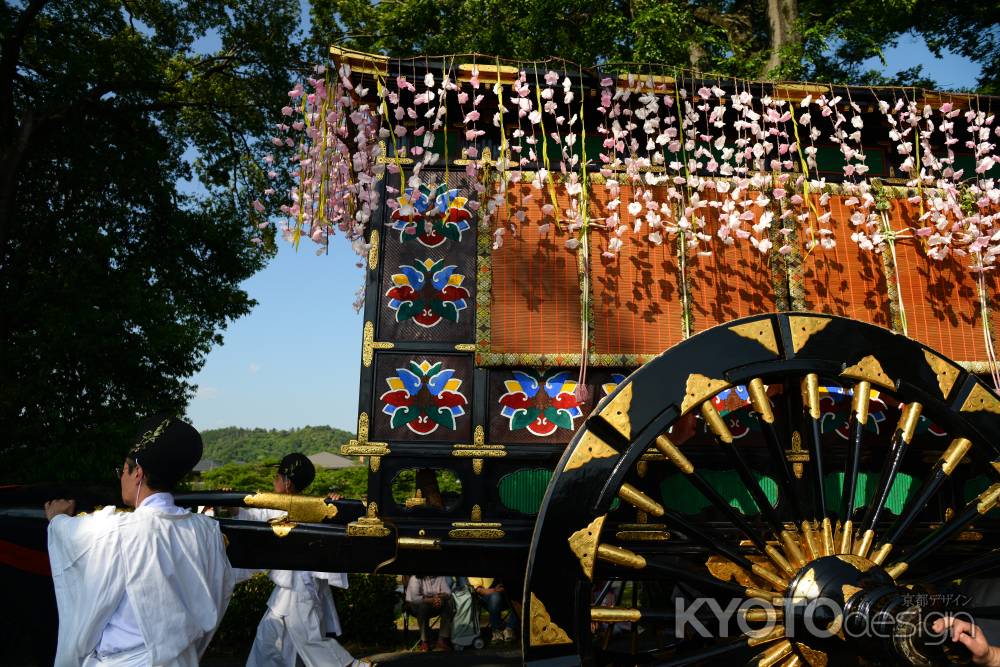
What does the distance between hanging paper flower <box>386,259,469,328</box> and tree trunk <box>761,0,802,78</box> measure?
10378mm

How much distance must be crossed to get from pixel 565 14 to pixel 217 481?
1547 centimetres

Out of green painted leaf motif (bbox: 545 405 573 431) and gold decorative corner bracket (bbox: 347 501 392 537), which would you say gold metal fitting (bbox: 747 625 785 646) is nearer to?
green painted leaf motif (bbox: 545 405 573 431)

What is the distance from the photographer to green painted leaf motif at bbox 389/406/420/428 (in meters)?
3.78

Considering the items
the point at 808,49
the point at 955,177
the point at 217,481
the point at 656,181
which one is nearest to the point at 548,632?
the point at 656,181

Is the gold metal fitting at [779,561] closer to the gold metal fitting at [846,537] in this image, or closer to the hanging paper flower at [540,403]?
the gold metal fitting at [846,537]

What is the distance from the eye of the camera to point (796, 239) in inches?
172

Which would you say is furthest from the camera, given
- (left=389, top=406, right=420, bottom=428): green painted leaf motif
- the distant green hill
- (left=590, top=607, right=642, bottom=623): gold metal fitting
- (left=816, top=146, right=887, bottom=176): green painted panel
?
the distant green hill

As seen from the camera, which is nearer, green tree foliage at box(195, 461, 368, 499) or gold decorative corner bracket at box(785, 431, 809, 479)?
gold decorative corner bracket at box(785, 431, 809, 479)

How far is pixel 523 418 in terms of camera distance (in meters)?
3.85

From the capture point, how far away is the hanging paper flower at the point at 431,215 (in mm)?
4004

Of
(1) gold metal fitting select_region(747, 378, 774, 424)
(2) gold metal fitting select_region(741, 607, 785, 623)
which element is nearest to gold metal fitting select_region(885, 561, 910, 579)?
(2) gold metal fitting select_region(741, 607, 785, 623)

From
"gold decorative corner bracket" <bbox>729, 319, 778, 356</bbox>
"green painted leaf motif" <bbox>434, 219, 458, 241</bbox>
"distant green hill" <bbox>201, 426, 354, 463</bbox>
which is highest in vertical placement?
"distant green hill" <bbox>201, 426, 354, 463</bbox>

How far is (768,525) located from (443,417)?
167 cm

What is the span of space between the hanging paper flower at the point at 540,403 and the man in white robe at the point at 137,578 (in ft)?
5.25
